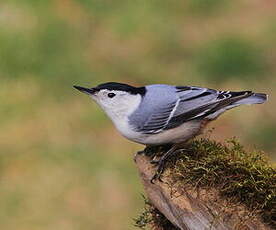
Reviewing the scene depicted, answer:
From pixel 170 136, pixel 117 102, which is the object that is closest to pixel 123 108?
pixel 117 102

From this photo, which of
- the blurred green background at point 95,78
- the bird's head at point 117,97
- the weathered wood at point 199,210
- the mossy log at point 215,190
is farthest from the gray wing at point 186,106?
the blurred green background at point 95,78

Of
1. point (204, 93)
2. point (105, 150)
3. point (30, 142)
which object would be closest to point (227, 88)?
point (105, 150)

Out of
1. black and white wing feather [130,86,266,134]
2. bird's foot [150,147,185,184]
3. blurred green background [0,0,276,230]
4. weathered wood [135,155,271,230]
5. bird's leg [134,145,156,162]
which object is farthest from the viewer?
blurred green background [0,0,276,230]

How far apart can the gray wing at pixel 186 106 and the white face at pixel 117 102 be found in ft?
0.35

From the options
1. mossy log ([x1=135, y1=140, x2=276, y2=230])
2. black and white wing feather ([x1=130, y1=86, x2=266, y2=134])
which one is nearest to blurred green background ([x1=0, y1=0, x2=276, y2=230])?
black and white wing feather ([x1=130, y1=86, x2=266, y2=134])

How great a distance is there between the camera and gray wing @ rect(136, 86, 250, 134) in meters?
3.76

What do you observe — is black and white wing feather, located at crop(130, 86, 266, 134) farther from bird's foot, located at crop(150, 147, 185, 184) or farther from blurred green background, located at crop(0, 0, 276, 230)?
blurred green background, located at crop(0, 0, 276, 230)

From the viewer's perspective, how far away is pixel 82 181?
20.2 ft

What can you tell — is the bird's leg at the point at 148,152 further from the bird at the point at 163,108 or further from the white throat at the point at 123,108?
the white throat at the point at 123,108

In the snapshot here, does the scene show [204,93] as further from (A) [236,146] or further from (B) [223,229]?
(B) [223,229]

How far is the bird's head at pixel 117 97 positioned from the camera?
3861 mm

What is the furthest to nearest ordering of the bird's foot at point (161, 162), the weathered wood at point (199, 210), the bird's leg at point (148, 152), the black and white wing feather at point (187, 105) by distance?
the black and white wing feather at point (187, 105), the bird's leg at point (148, 152), the bird's foot at point (161, 162), the weathered wood at point (199, 210)

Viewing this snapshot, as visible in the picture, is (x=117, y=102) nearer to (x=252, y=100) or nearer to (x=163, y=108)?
(x=163, y=108)

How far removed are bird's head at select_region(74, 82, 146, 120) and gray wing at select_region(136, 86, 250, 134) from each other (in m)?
0.11
